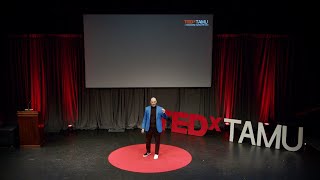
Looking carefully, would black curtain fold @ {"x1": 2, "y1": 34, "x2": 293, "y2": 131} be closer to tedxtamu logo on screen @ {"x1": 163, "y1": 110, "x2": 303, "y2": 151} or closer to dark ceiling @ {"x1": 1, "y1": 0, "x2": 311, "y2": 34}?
dark ceiling @ {"x1": 1, "y1": 0, "x2": 311, "y2": 34}

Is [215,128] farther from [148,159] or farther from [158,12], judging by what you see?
[158,12]

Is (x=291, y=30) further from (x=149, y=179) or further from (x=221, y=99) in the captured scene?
(x=149, y=179)

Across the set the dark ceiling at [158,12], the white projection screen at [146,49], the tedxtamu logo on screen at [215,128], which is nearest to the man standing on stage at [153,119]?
the tedxtamu logo on screen at [215,128]

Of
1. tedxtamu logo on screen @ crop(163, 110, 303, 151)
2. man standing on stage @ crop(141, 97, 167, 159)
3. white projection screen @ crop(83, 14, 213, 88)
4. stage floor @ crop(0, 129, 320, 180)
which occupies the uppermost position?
white projection screen @ crop(83, 14, 213, 88)

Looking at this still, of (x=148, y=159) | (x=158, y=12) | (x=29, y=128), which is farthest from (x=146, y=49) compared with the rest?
(x=29, y=128)

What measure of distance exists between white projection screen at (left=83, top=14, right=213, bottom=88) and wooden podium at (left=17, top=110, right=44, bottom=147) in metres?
1.79

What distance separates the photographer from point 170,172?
19.4ft

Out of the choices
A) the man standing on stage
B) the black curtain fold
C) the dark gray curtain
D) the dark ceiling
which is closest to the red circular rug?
the man standing on stage

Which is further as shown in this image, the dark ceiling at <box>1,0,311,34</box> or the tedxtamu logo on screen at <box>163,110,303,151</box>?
the dark ceiling at <box>1,0,311,34</box>

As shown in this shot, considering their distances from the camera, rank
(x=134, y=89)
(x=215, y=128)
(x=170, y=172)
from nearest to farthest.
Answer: (x=170, y=172) → (x=215, y=128) → (x=134, y=89)

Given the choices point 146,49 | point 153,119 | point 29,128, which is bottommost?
point 29,128

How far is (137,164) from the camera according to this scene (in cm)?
628

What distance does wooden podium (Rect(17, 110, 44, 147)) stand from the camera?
7.29m

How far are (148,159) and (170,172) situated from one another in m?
0.80
